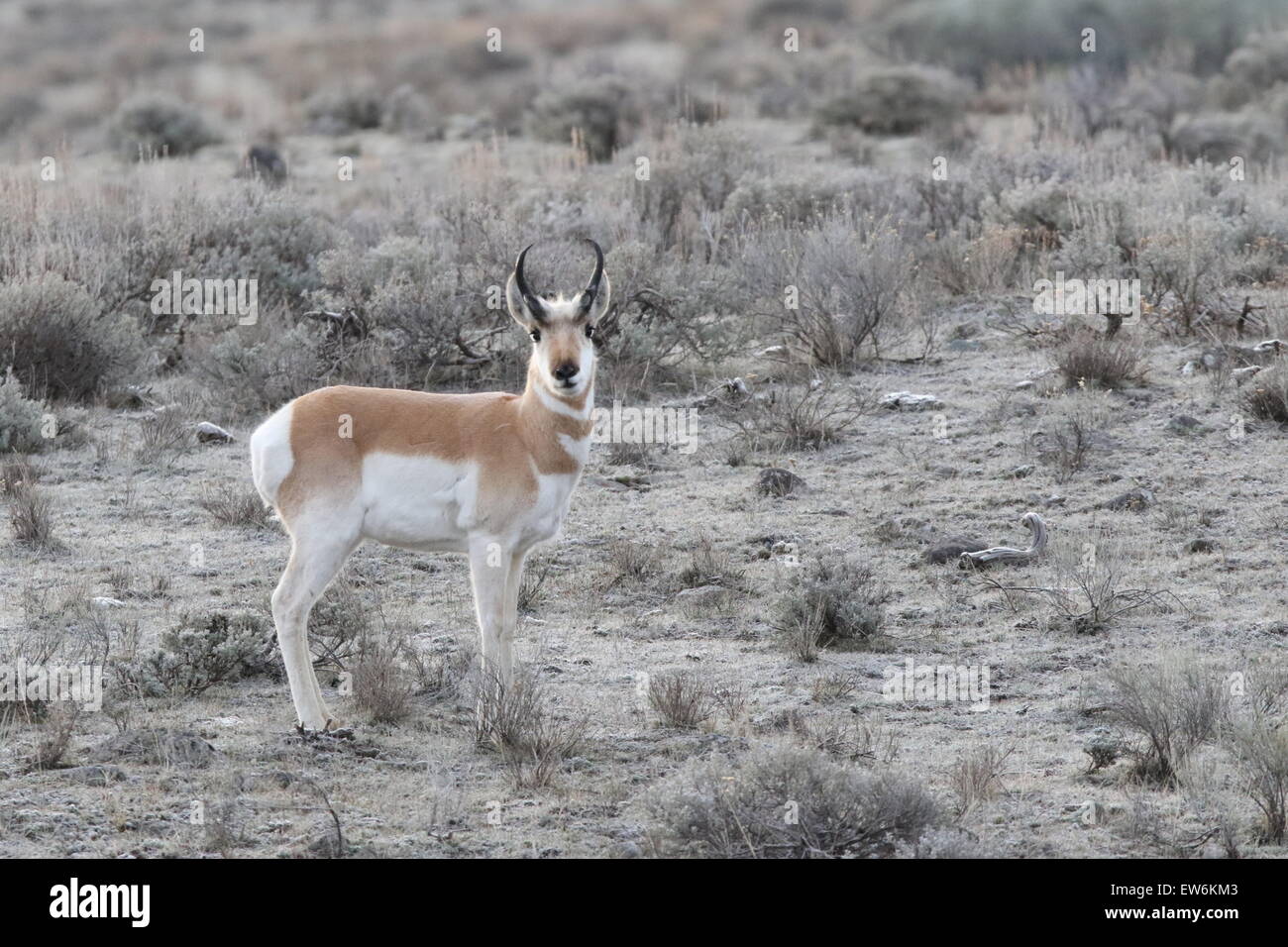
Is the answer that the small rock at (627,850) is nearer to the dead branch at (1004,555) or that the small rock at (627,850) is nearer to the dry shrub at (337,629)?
the dry shrub at (337,629)

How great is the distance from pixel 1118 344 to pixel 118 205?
9.88 meters

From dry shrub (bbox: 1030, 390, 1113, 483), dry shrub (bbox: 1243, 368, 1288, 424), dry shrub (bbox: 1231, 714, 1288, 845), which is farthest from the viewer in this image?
dry shrub (bbox: 1243, 368, 1288, 424)

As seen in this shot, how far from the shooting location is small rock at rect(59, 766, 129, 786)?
632 centimetres

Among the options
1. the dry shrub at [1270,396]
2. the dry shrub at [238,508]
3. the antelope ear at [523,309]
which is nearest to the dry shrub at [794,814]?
the antelope ear at [523,309]

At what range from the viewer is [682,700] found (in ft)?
23.2

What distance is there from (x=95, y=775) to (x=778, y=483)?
16.8ft

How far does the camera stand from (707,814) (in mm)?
5641

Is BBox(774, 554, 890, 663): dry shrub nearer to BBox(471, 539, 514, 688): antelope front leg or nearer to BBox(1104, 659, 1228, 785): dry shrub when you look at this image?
BBox(1104, 659, 1228, 785): dry shrub

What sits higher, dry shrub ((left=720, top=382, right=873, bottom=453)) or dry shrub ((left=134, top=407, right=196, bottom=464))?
dry shrub ((left=720, top=382, right=873, bottom=453))

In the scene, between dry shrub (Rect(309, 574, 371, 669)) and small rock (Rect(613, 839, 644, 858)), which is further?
dry shrub (Rect(309, 574, 371, 669))

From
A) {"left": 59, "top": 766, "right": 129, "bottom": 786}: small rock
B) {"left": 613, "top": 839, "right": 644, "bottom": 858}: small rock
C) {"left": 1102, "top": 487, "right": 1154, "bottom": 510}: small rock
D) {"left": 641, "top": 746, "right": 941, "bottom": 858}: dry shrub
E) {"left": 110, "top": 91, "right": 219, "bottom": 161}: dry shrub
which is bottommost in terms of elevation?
{"left": 59, "top": 766, "right": 129, "bottom": 786}: small rock

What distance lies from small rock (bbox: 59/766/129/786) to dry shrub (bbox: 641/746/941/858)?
212 cm

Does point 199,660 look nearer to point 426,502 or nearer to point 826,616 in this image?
point 426,502

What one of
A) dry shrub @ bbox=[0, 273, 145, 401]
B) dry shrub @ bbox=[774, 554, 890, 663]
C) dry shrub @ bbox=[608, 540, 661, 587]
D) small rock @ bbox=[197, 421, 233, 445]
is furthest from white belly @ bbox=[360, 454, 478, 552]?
dry shrub @ bbox=[0, 273, 145, 401]
